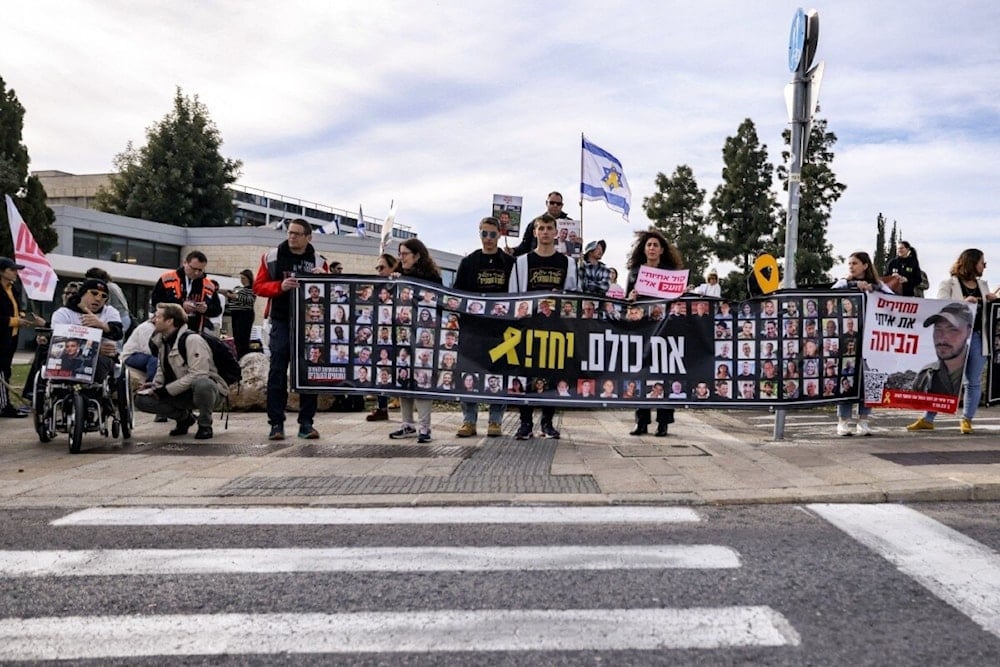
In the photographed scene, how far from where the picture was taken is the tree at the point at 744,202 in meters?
35.0

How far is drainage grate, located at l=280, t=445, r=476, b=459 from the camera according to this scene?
7.05 meters

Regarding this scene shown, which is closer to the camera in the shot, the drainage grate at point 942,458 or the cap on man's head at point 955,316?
the drainage grate at point 942,458

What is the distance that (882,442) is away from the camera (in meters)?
7.63

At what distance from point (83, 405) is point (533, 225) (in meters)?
4.88

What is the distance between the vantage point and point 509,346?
8031 mm

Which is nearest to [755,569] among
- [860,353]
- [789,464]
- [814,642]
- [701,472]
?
[814,642]

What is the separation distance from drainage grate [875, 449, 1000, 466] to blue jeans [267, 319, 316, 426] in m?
5.09

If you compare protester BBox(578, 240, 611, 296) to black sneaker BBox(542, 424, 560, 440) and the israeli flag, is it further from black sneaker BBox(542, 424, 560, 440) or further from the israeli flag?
the israeli flag

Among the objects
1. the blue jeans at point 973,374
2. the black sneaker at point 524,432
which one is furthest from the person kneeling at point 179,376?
the blue jeans at point 973,374

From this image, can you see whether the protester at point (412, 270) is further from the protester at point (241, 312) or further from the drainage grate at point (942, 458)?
the protester at point (241, 312)

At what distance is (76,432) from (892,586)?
6.29 m

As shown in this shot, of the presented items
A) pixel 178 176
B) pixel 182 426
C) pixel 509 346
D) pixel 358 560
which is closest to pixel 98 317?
pixel 182 426

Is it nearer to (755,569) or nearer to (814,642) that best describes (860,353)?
(755,569)

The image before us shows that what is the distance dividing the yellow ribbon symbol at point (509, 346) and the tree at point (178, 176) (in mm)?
58775
